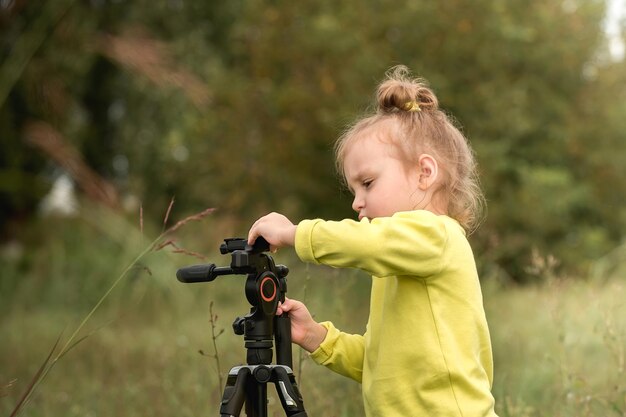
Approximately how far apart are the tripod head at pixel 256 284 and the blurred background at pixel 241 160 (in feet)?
5.79

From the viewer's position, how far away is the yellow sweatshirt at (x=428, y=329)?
240 centimetres

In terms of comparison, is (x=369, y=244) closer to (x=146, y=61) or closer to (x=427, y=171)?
(x=427, y=171)

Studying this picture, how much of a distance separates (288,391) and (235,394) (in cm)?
13

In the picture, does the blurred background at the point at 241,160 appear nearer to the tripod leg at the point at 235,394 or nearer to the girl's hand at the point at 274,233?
the tripod leg at the point at 235,394

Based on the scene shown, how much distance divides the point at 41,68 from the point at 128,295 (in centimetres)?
292

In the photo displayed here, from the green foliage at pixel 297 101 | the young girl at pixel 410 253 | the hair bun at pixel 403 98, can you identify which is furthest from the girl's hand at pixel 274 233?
the green foliage at pixel 297 101

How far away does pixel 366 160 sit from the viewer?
2.60m

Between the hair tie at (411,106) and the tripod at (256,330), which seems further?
the hair tie at (411,106)

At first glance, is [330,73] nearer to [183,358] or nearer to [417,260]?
[183,358]

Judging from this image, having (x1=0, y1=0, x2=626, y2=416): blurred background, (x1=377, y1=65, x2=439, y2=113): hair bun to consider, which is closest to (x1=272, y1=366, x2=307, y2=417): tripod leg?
(x1=377, y1=65, x2=439, y2=113): hair bun

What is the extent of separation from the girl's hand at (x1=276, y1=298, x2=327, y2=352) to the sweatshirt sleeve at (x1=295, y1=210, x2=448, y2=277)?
485mm

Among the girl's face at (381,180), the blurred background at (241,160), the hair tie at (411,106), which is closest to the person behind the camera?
the girl's face at (381,180)

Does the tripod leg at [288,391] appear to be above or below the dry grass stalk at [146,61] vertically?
below

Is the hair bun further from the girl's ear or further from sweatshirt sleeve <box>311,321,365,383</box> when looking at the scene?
sweatshirt sleeve <box>311,321,365,383</box>
